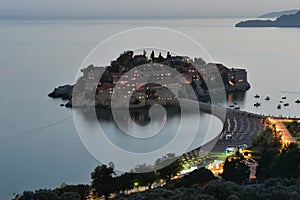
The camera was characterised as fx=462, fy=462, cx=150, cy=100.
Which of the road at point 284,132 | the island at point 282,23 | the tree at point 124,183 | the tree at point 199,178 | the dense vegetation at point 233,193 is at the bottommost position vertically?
the dense vegetation at point 233,193

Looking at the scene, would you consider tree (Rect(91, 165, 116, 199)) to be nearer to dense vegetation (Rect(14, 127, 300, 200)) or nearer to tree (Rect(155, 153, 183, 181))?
dense vegetation (Rect(14, 127, 300, 200))

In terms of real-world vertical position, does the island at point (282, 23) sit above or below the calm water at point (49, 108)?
above

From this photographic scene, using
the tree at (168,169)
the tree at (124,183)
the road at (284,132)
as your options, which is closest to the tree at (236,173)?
the tree at (168,169)

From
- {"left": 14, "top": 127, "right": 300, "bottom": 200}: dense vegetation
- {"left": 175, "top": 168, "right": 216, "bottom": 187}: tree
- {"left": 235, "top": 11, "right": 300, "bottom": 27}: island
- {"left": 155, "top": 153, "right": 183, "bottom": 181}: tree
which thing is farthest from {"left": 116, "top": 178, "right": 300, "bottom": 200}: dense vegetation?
{"left": 235, "top": 11, "right": 300, "bottom": 27}: island

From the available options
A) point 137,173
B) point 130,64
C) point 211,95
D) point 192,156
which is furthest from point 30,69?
point 137,173

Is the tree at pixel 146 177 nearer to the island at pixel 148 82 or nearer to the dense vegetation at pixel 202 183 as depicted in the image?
the dense vegetation at pixel 202 183
